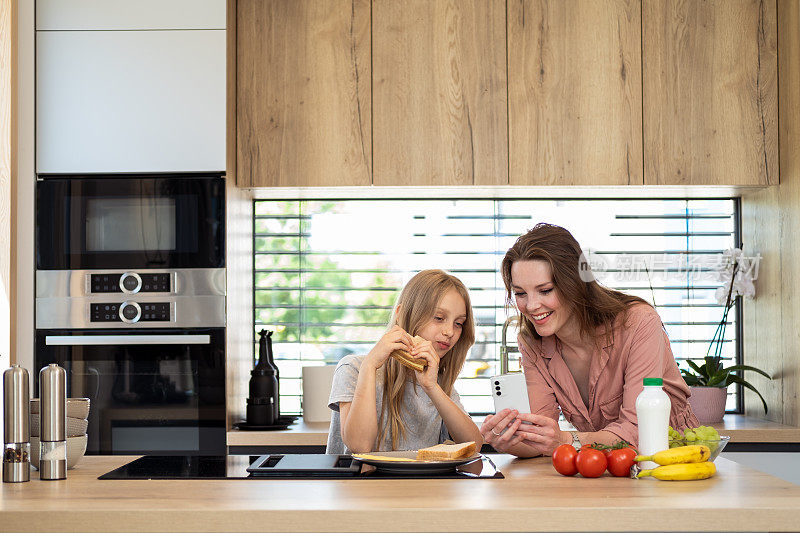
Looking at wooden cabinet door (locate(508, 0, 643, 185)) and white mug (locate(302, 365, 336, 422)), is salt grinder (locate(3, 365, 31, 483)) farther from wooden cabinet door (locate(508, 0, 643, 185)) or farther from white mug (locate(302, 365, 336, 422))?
wooden cabinet door (locate(508, 0, 643, 185))

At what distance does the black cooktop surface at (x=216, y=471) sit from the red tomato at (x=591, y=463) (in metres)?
0.16

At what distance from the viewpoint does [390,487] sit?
161cm

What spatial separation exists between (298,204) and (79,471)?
1.95 metres

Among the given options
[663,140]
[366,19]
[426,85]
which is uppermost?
[366,19]

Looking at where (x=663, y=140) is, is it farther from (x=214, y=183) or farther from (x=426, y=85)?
(x=214, y=183)

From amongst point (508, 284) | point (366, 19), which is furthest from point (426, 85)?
point (508, 284)

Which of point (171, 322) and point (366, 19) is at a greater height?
point (366, 19)

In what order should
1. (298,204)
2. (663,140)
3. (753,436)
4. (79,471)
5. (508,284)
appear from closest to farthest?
(79,471) → (508,284) → (753,436) → (663,140) → (298,204)

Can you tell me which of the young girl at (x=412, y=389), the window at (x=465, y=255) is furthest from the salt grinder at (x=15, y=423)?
the window at (x=465, y=255)

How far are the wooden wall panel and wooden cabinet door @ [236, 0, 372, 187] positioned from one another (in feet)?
5.15

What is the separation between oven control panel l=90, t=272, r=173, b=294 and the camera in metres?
2.96


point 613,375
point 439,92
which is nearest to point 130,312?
point 439,92

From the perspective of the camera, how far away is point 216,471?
1.83 metres

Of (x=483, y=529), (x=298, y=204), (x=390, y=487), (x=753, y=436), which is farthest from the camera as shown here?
(x=298, y=204)
